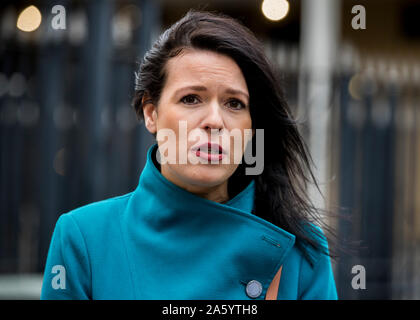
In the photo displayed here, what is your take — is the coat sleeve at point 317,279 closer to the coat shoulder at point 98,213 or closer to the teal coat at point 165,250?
the teal coat at point 165,250

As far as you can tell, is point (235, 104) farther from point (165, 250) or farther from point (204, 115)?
point (165, 250)

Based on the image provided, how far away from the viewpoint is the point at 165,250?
1635 mm

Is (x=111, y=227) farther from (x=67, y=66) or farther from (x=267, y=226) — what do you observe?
(x=67, y=66)

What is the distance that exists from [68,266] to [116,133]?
3017mm

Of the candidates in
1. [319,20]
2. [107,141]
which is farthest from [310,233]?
[319,20]

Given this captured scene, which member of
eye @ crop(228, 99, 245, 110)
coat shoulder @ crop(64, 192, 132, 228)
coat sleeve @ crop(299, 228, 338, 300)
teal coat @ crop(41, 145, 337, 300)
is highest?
eye @ crop(228, 99, 245, 110)

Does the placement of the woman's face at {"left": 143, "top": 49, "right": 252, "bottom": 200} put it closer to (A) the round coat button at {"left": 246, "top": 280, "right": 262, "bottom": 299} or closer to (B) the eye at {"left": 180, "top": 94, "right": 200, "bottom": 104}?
(B) the eye at {"left": 180, "top": 94, "right": 200, "bottom": 104}

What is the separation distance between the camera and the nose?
1.55m

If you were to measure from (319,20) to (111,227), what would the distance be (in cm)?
490

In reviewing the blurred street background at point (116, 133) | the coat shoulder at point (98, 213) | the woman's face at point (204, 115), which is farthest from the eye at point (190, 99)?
the blurred street background at point (116, 133)

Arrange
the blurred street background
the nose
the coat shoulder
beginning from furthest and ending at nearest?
1. the blurred street background
2. the coat shoulder
3. the nose

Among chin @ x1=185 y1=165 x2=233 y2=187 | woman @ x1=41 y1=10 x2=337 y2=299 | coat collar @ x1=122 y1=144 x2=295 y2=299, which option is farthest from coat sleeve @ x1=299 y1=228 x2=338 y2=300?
chin @ x1=185 y1=165 x2=233 y2=187

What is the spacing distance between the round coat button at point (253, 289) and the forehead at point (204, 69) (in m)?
0.56

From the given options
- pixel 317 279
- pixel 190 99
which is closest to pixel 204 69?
pixel 190 99
